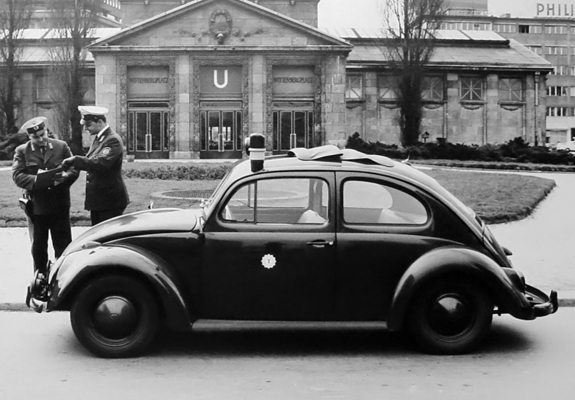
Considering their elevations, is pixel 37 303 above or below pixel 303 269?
below

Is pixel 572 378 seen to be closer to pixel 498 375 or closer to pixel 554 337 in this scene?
pixel 498 375

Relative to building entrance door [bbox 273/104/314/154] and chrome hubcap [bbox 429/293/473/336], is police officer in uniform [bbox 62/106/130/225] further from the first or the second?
building entrance door [bbox 273/104/314/154]

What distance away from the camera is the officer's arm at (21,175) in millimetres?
8414

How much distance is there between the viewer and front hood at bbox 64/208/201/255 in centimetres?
647

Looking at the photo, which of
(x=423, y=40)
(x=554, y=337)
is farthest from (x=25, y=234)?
(x=423, y=40)

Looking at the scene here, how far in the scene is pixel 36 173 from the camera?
8734 millimetres

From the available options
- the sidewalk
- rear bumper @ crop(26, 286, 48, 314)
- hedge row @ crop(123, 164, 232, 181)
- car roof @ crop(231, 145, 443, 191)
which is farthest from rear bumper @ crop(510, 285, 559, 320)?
hedge row @ crop(123, 164, 232, 181)

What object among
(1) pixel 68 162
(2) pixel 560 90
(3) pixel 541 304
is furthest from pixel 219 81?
(2) pixel 560 90

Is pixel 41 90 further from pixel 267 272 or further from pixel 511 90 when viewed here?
pixel 267 272

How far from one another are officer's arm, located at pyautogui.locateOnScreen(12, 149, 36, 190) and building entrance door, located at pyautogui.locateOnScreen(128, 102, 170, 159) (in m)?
35.6

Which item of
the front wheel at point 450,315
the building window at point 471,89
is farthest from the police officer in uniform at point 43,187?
the building window at point 471,89

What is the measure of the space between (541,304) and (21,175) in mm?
5495

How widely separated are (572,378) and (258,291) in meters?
2.46

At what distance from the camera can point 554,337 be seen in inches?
274
